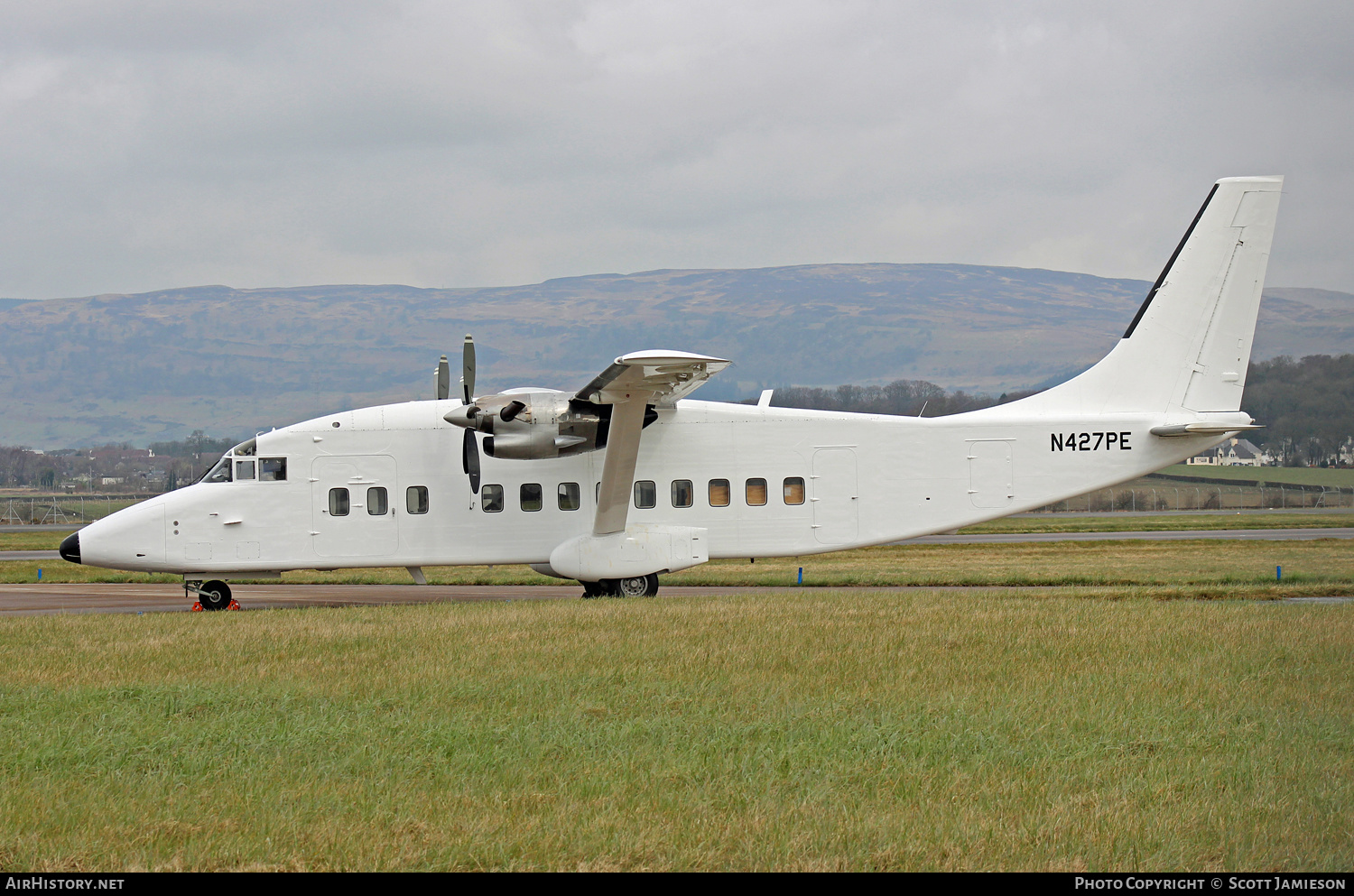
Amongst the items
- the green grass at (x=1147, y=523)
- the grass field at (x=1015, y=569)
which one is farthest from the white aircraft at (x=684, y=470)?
the green grass at (x=1147, y=523)

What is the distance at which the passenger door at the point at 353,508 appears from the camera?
63.2 ft

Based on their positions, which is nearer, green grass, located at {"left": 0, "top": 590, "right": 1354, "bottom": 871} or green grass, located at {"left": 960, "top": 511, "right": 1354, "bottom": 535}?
green grass, located at {"left": 0, "top": 590, "right": 1354, "bottom": 871}

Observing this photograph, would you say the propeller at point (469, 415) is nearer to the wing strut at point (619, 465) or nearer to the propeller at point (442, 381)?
the propeller at point (442, 381)

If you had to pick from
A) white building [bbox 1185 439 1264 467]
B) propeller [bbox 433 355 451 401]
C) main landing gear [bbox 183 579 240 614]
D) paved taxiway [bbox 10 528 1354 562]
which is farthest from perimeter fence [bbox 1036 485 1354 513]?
main landing gear [bbox 183 579 240 614]

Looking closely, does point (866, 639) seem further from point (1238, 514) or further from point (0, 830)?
point (1238, 514)

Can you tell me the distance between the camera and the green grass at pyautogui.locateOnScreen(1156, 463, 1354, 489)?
2763 inches

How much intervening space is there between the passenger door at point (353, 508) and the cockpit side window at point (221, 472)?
1.52 metres

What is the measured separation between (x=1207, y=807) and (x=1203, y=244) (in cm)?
1582

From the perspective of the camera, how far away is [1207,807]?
6.46m

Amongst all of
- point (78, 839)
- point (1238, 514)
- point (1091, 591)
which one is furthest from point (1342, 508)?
point (78, 839)

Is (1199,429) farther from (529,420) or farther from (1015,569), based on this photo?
(529,420)

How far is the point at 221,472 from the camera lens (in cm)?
1931

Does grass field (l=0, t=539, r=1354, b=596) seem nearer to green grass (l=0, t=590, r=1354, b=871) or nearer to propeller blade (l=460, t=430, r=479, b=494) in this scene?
propeller blade (l=460, t=430, r=479, b=494)

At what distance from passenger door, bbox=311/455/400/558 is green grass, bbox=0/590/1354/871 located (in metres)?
5.10
